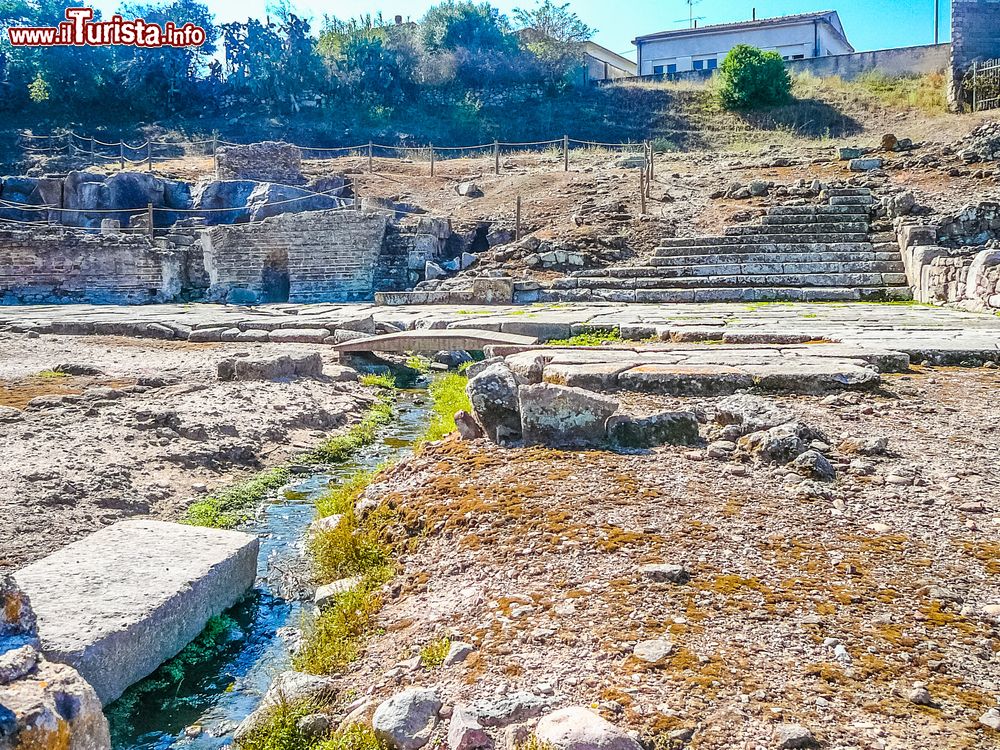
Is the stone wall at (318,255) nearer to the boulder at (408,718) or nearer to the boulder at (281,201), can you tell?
the boulder at (281,201)

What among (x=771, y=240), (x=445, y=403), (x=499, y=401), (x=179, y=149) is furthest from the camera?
(x=179, y=149)

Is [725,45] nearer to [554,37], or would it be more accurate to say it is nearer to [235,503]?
[554,37]

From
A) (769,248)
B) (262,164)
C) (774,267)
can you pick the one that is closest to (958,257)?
(774,267)

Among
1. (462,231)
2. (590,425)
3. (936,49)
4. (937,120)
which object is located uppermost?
(936,49)

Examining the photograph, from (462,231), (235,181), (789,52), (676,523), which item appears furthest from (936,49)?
(676,523)

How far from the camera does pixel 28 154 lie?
31.0 metres

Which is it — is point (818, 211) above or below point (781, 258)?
above

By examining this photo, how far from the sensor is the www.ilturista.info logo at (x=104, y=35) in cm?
3497

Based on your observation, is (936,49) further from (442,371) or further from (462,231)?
(442,371)

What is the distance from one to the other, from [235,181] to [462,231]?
26.3ft

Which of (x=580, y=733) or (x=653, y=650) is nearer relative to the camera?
(x=580, y=733)

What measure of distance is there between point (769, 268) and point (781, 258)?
45 centimetres

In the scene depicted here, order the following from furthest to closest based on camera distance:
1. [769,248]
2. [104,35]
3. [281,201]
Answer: [104,35], [281,201], [769,248]

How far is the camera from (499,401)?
458 centimetres
